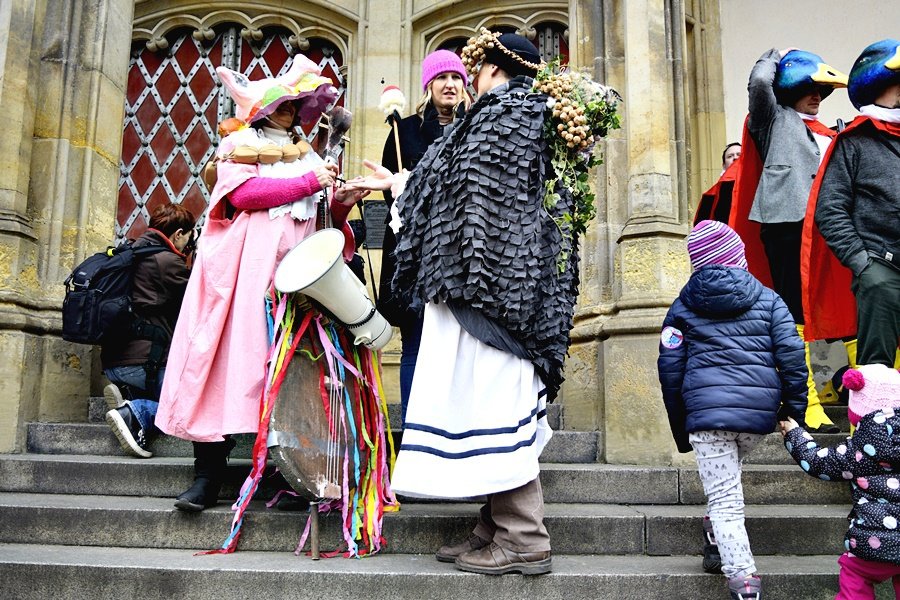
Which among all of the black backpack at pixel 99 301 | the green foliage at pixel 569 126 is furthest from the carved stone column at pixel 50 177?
the green foliage at pixel 569 126

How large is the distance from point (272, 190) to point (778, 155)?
113 inches

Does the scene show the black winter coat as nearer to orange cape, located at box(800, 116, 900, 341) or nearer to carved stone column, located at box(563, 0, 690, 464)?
carved stone column, located at box(563, 0, 690, 464)

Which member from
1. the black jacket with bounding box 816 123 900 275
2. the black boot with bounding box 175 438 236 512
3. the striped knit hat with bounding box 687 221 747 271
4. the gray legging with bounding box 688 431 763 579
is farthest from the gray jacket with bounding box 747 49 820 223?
the black boot with bounding box 175 438 236 512

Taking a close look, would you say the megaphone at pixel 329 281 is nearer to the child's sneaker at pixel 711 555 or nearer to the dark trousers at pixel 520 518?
the dark trousers at pixel 520 518

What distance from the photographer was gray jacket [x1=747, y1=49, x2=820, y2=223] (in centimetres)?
444

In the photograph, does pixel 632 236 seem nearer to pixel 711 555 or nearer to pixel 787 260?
pixel 787 260

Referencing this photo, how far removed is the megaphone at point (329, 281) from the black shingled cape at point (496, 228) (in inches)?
11.0

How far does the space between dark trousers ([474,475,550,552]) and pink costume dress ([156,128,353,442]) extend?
1.14 m

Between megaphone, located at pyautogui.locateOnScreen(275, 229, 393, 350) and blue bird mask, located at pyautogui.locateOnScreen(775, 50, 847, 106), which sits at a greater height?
blue bird mask, located at pyautogui.locateOnScreen(775, 50, 847, 106)

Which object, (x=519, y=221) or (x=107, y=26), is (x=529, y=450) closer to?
(x=519, y=221)

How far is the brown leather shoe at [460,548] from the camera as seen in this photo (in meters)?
3.22

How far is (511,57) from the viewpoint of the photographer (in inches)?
124

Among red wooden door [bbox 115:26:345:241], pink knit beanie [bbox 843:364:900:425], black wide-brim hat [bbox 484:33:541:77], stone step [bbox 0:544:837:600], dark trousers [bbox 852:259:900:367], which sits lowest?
stone step [bbox 0:544:837:600]

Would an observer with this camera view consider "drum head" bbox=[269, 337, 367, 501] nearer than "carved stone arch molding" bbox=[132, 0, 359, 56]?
Yes
